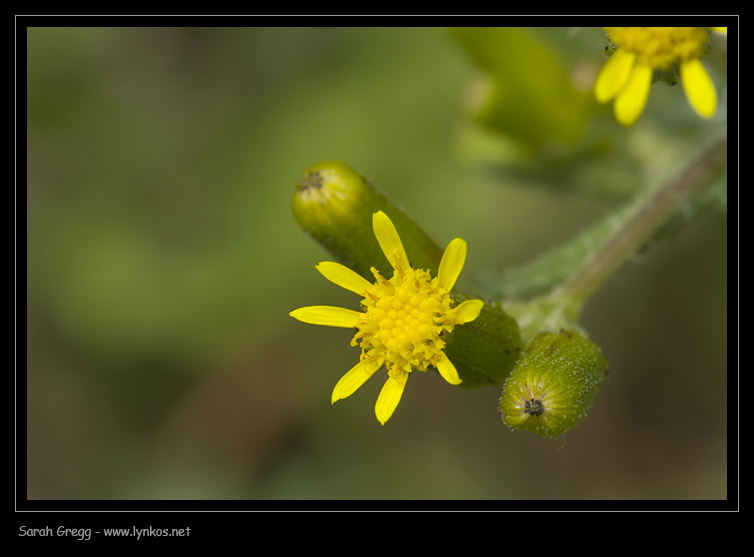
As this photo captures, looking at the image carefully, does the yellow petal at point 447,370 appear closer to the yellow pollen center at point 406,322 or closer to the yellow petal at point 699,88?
the yellow pollen center at point 406,322

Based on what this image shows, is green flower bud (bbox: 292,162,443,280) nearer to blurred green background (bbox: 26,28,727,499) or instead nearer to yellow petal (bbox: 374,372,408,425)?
yellow petal (bbox: 374,372,408,425)

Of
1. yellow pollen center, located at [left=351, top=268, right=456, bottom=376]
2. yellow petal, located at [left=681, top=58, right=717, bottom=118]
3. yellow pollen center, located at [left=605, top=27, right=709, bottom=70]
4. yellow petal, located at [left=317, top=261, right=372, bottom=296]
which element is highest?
yellow pollen center, located at [left=605, top=27, right=709, bottom=70]

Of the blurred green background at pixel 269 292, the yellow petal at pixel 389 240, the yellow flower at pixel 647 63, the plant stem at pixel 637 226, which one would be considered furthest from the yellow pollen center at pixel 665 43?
the blurred green background at pixel 269 292

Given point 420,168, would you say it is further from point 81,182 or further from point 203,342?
point 81,182

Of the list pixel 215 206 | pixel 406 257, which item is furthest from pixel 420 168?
pixel 406 257

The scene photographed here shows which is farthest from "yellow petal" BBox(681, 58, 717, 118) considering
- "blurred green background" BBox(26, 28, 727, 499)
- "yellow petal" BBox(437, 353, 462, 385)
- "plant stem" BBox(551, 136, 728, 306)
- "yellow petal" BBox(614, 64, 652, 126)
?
"blurred green background" BBox(26, 28, 727, 499)
